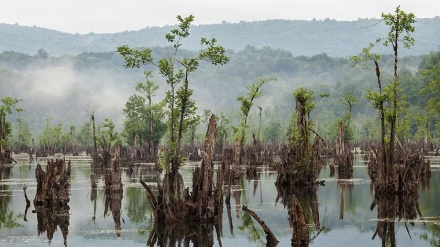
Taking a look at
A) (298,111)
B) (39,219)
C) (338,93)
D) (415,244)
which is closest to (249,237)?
(415,244)

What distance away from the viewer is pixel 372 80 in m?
195

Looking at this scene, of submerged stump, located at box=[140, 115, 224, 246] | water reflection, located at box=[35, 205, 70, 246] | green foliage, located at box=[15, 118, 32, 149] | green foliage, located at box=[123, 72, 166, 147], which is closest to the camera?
submerged stump, located at box=[140, 115, 224, 246]

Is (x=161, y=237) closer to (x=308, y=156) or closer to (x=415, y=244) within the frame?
(x=415, y=244)

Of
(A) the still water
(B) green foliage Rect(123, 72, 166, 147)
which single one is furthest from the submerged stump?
(B) green foliage Rect(123, 72, 166, 147)

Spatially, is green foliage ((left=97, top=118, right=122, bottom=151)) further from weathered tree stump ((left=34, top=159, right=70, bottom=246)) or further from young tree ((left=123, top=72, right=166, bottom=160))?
weathered tree stump ((left=34, top=159, right=70, bottom=246))

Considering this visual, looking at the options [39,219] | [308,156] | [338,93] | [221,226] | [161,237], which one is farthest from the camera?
[338,93]

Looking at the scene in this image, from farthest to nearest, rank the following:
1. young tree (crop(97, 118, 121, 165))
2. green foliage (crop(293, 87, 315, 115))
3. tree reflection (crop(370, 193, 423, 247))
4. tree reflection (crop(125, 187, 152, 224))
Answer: young tree (crop(97, 118, 121, 165)), green foliage (crop(293, 87, 315, 115)), tree reflection (crop(125, 187, 152, 224)), tree reflection (crop(370, 193, 423, 247))

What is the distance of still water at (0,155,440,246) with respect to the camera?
1875cm

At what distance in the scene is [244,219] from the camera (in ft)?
75.6

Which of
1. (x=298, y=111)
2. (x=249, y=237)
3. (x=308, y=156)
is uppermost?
(x=298, y=111)

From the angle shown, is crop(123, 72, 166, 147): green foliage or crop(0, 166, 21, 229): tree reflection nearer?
crop(0, 166, 21, 229): tree reflection

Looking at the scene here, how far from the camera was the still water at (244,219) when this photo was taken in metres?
18.8

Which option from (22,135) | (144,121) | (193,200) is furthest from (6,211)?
(22,135)

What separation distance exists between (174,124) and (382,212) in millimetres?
9544
